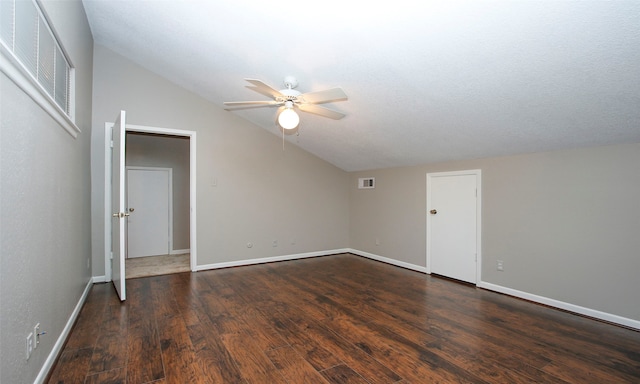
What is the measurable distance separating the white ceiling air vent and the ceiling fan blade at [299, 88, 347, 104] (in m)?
3.32

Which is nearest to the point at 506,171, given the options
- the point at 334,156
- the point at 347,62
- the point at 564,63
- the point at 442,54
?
the point at 564,63

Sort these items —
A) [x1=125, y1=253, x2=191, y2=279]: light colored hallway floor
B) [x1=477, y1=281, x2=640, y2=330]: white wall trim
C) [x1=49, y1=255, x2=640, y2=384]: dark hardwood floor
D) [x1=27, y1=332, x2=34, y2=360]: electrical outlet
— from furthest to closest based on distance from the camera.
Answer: [x1=125, y1=253, x2=191, y2=279]: light colored hallway floor < [x1=477, y1=281, x2=640, y2=330]: white wall trim < [x1=49, y1=255, x2=640, y2=384]: dark hardwood floor < [x1=27, y1=332, x2=34, y2=360]: electrical outlet

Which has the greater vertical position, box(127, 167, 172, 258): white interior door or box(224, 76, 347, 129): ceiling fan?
box(224, 76, 347, 129): ceiling fan

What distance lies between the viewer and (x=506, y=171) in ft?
12.8

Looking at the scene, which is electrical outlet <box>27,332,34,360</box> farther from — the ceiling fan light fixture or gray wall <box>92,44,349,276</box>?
gray wall <box>92,44,349,276</box>

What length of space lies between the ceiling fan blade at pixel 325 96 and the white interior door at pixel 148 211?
14.7 feet

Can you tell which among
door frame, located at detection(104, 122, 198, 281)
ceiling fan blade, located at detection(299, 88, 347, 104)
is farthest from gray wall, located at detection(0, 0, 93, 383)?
ceiling fan blade, located at detection(299, 88, 347, 104)

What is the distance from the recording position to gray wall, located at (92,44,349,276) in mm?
4324

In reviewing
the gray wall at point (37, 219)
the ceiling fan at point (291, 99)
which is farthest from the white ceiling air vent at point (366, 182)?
the gray wall at point (37, 219)

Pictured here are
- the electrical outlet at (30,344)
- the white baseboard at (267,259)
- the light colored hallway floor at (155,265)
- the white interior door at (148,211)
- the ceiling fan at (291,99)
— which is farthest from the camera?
the white interior door at (148,211)

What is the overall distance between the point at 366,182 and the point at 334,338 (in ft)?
12.7

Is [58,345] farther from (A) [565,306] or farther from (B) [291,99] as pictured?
(A) [565,306]

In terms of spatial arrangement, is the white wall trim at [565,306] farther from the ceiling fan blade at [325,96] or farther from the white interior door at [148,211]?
the white interior door at [148,211]

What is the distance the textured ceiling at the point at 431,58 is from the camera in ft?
6.70
